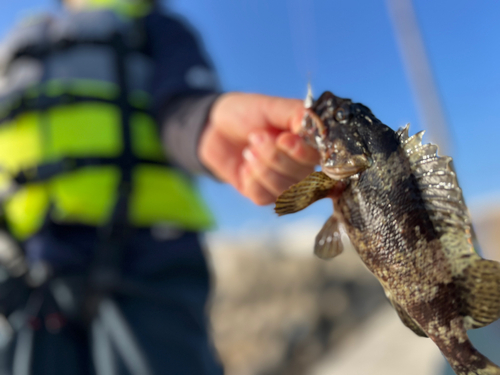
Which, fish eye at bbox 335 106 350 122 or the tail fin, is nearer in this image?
the tail fin

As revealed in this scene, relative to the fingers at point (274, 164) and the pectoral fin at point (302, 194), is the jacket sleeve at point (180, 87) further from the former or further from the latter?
the pectoral fin at point (302, 194)

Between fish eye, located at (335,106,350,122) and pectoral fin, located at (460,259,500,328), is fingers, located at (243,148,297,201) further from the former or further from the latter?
pectoral fin, located at (460,259,500,328)

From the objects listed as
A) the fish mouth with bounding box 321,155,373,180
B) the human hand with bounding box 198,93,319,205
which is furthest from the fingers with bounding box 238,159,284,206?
the fish mouth with bounding box 321,155,373,180

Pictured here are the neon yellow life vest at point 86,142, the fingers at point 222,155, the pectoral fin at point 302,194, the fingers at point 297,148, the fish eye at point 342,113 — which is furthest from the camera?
the neon yellow life vest at point 86,142

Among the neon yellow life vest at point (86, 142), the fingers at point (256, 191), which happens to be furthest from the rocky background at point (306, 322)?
the fingers at point (256, 191)

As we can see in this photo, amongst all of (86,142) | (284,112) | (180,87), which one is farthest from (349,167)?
(86,142)
